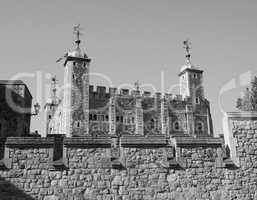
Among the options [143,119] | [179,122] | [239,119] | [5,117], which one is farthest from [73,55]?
[239,119]

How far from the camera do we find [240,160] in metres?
8.93

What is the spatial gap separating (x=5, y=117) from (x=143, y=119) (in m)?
30.0

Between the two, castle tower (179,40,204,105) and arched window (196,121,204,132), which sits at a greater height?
castle tower (179,40,204,105)

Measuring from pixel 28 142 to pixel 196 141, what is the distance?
4.33 meters

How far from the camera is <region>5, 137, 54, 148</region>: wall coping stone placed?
8.06m

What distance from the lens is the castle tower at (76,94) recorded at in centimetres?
4331

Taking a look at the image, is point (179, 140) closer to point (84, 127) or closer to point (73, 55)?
point (84, 127)

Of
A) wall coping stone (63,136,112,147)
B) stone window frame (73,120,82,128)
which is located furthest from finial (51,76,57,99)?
wall coping stone (63,136,112,147)

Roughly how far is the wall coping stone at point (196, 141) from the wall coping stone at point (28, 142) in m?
3.25

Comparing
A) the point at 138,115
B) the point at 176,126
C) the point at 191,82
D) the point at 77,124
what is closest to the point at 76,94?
the point at 77,124

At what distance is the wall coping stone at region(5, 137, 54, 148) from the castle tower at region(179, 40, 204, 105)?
153 ft

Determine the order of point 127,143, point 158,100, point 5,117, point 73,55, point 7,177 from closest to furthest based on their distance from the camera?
point 7,177 < point 127,143 < point 5,117 < point 73,55 < point 158,100

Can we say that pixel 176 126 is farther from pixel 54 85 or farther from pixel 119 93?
pixel 54 85

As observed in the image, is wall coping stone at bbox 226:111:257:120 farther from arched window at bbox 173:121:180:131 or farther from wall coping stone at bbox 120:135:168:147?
arched window at bbox 173:121:180:131
